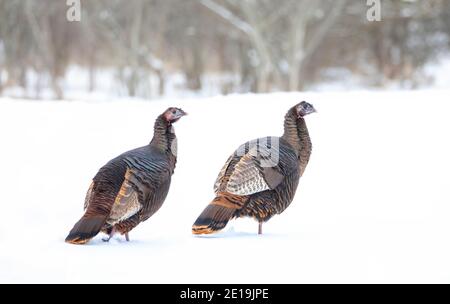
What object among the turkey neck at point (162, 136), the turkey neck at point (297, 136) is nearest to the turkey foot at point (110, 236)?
the turkey neck at point (162, 136)

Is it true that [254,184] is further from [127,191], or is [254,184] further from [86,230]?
[86,230]

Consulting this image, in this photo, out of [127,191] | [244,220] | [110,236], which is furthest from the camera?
[244,220]

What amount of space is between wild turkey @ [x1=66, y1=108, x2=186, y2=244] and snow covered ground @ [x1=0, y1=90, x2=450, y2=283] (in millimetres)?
168

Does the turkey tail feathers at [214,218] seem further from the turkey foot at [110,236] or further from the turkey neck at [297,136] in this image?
the turkey neck at [297,136]

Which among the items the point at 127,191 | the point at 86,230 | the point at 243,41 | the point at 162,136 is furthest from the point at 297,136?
the point at 243,41

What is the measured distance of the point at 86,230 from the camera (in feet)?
19.8

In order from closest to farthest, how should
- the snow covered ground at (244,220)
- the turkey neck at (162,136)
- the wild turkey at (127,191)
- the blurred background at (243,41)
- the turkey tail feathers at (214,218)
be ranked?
the snow covered ground at (244,220) < the wild turkey at (127,191) < the turkey tail feathers at (214,218) < the turkey neck at (162,136) < the blurred background at (243,41)

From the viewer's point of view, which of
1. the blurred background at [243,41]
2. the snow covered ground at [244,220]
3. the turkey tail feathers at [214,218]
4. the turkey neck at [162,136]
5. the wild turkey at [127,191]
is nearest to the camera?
the snow covered ground at [244,220]

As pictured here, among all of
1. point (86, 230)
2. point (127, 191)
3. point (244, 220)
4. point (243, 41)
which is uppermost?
point (243, 41)

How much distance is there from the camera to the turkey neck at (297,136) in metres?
7.31

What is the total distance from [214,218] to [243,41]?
29.7m

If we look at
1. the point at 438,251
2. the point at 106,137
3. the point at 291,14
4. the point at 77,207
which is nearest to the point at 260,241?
the point at 438,251

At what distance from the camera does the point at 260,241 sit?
253 inches
